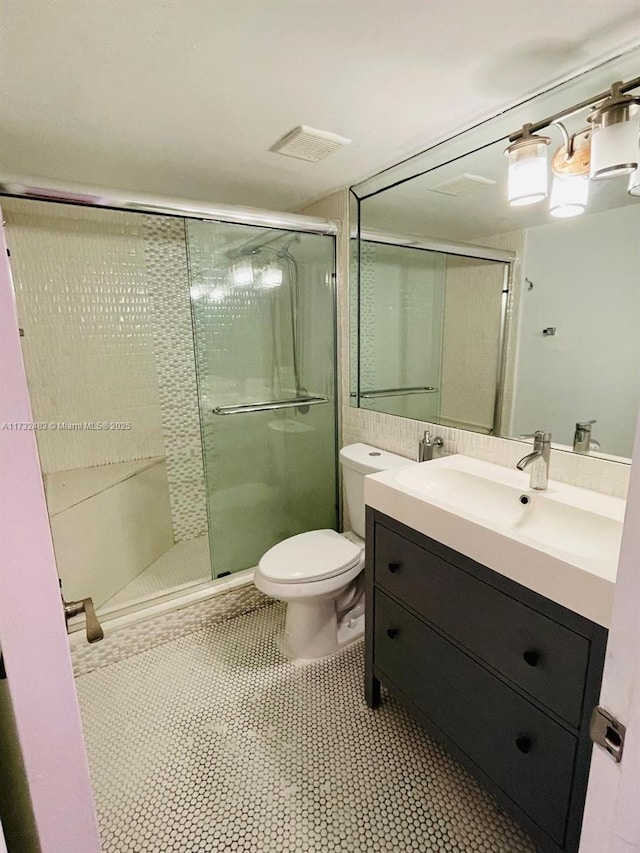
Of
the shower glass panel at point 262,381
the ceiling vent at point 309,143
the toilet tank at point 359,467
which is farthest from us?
the shower glass panel at point 262,381

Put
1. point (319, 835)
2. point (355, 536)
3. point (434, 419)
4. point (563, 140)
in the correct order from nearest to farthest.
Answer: point (319, 835) → point (563, 140) → point (434, 419) → point (355, 536)

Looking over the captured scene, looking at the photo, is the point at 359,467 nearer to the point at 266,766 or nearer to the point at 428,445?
the point at 428,445

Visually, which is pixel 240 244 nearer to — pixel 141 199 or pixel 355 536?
pixel 141 199

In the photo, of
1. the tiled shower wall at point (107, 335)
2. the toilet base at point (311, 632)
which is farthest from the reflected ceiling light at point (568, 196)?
the tiled shower wall at point (107, 335)

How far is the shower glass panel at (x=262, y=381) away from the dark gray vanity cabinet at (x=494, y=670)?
1033 millimetres

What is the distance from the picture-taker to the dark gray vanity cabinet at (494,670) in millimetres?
907

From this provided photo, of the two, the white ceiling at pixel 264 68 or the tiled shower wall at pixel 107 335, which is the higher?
the white ceiling at pixel 264 68

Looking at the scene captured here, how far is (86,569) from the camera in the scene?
6.89 ft

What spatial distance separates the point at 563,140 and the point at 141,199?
5.01 ft

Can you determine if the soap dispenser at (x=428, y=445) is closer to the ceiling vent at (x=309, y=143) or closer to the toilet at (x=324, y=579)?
the toilet at (x=324, y=579)

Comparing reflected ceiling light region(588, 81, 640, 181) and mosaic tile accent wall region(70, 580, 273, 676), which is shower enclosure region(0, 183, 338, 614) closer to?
mosaic tile accent wall region(70, 580, 273, 676)

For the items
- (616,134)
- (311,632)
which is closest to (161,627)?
(311,632)

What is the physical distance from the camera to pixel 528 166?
128 centimetres

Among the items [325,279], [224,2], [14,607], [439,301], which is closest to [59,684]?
[14,607]
